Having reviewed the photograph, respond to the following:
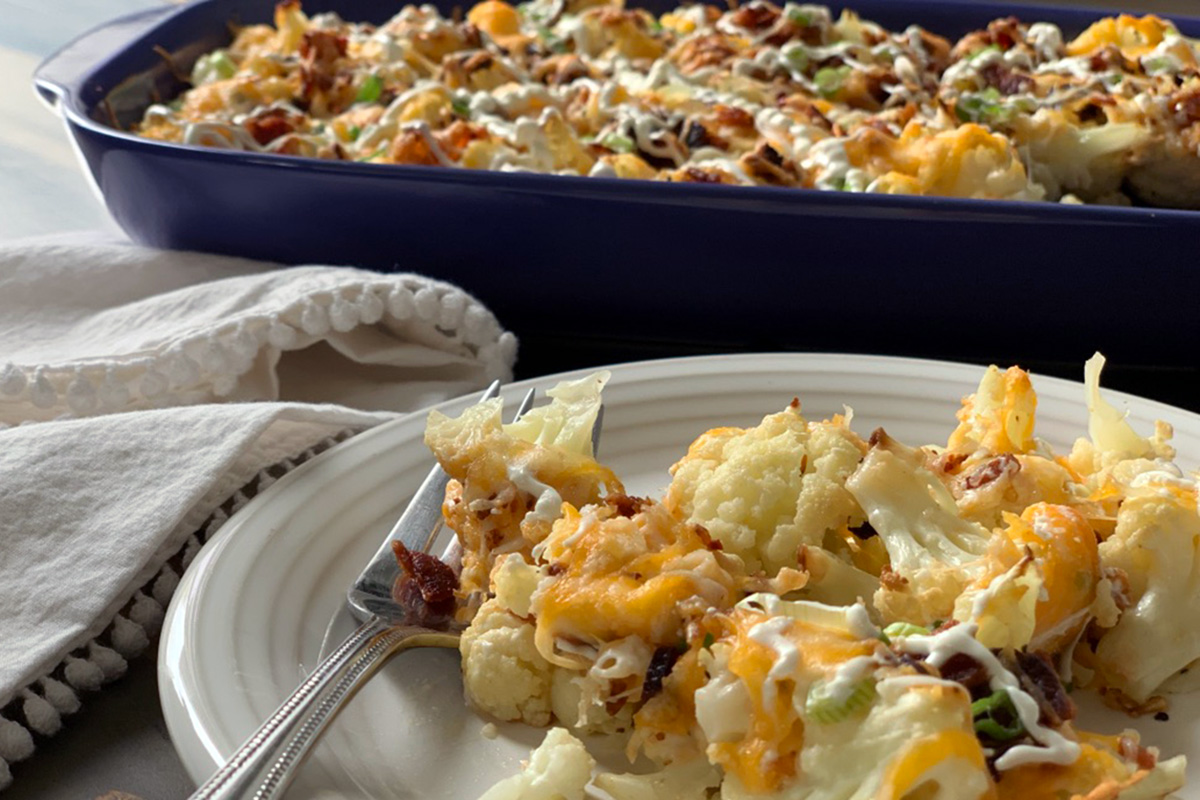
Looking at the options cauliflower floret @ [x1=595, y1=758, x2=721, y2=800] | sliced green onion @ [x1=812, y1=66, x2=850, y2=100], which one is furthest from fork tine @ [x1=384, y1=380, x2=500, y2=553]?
sliced green onion @ [x1=812, y1=66, x2=850, y2=100]

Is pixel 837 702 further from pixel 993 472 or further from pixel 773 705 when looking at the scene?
pixel 993 472

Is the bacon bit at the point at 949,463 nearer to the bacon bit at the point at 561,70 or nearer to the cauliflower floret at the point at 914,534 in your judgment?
the cauliflower floret at the point at 914,534

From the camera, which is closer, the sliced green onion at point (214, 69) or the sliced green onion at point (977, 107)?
the sliced green onion at point (977, 107)

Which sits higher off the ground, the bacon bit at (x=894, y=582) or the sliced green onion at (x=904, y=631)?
the sliced green onion at (x=904, y=631)

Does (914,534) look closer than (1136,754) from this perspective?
No

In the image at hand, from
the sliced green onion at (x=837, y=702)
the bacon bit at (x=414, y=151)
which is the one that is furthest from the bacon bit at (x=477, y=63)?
the sliced green onion at (x=837, y=702)

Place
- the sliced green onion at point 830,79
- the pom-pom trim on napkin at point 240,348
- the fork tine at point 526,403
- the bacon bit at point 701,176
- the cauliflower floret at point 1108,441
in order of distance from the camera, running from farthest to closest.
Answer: the sliced green onion at point 830,79 → the bacon bit at point 701,176 → the pom-pom trim on napkin at point 240,348 → the fork tine at point 526,403 → the cauliflower floret at point 1108,441

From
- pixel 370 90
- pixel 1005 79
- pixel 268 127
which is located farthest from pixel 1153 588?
pixel 370 90
